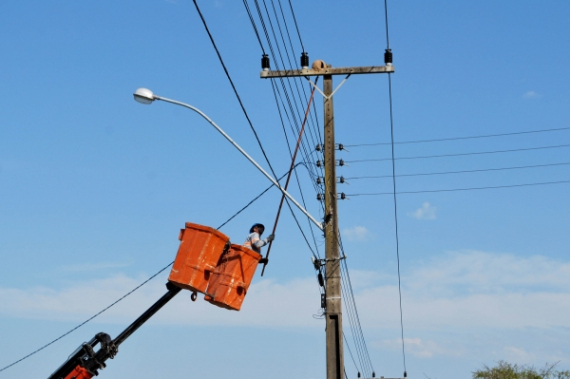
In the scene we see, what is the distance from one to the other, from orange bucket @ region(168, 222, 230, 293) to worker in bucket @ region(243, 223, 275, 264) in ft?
2.71

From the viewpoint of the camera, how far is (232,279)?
433 inches

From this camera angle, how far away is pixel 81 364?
11.5 metres

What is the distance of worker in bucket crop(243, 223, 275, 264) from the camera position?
11.7 meters

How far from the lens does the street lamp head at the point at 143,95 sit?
10.8 metres

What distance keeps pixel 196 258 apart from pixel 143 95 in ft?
7.57

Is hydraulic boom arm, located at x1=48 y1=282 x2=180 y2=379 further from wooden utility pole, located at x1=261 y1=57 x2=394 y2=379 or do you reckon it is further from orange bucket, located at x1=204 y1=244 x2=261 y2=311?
wooden utility pole, located at x1=261 y1=57 x2=394 y2=379

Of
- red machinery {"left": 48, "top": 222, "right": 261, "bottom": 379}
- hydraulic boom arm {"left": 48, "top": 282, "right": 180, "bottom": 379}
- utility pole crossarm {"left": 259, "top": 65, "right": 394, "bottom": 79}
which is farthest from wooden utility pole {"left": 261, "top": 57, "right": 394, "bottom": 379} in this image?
hydraulic boom arm {"left": 48, "top": 282, "right": 180, "bottom": 379}

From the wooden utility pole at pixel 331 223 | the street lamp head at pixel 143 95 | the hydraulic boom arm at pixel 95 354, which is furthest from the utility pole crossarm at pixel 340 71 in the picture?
the hydraulic boom arm at pixel 95 354

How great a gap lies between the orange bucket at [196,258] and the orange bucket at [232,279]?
0.57 ft

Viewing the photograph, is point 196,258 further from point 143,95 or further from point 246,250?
point 143,95

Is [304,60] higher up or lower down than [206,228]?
higher up

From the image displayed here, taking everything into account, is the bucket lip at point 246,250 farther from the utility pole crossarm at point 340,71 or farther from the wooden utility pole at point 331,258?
the utility pole crossarm at point 340,71

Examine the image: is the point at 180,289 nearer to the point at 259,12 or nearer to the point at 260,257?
the point at 260,257

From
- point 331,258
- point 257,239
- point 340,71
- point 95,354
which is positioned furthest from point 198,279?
point 340,71
